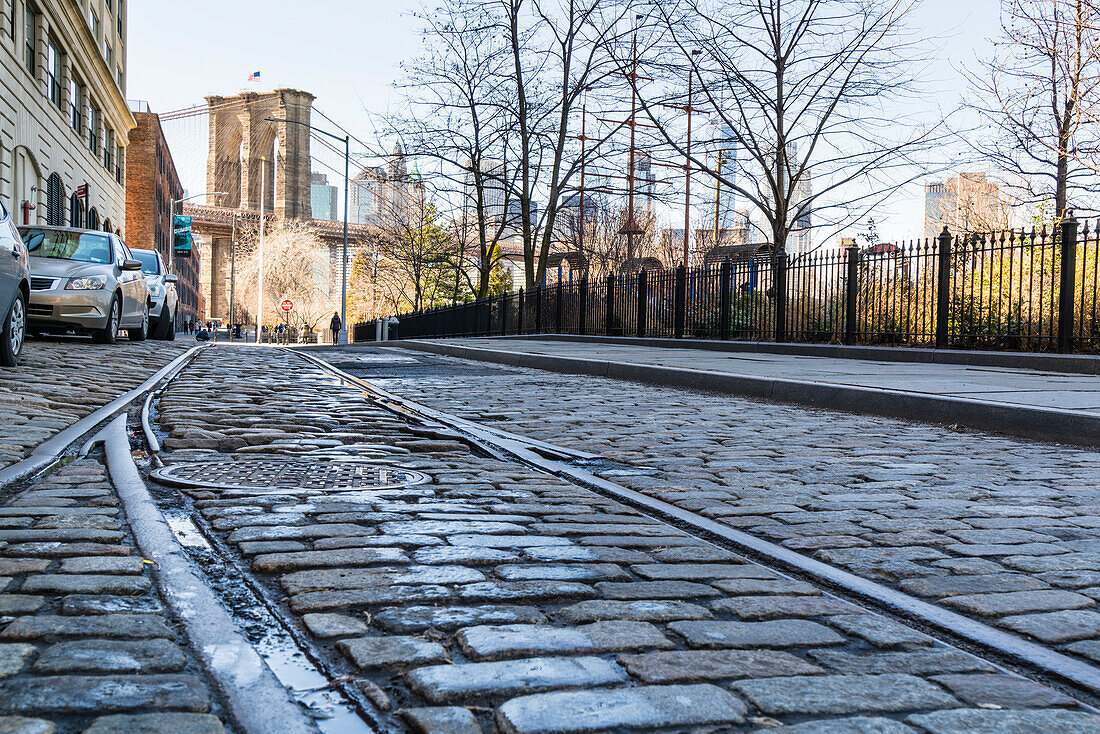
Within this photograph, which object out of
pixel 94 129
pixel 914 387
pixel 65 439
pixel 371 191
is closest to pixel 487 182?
pixel 371 191

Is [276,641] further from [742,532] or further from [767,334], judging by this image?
[767,334]

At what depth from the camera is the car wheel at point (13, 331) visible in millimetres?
9266

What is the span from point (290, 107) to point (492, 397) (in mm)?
82520

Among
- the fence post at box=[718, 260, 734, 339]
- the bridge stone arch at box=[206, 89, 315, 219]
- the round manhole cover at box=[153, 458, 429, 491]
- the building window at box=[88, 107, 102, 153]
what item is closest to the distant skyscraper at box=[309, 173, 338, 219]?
the bridge stone arch at box=[206, 89, 315, 219]

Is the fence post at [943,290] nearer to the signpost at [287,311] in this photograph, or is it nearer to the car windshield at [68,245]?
the car windshield at [68,245]

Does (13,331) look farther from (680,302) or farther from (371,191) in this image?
(371,191)

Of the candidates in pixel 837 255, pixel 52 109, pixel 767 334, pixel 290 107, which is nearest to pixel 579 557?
pixel 837 255

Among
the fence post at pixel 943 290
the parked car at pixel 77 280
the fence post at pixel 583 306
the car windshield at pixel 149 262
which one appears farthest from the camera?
the fence post at pixel 583 306

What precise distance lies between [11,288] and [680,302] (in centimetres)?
1328

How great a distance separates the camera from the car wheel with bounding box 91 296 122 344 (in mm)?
15219

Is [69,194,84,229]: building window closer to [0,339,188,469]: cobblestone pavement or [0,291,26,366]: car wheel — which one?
[0,339,188,469]: cobblestone pavement

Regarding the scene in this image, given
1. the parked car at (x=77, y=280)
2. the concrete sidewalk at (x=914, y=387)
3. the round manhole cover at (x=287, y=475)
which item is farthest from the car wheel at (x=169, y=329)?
the round manhole cover at (x=287, y=475)

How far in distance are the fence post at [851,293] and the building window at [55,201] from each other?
68.1 feet

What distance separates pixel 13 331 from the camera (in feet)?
31.2
